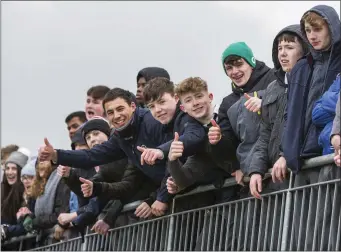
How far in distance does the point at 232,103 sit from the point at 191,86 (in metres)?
0.41

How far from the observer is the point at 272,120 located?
10203 mm

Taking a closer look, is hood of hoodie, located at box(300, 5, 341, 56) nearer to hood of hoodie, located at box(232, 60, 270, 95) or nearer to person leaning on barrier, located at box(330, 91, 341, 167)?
person leaning on barrier, located at box(330, 91, 341, 167)

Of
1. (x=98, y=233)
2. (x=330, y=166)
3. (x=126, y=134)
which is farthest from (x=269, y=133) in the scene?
(x=98, y=233)

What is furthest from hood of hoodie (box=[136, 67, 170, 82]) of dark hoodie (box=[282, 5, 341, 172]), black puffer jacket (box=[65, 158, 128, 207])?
dark hoodie (box=[282, 5, 341, 172])

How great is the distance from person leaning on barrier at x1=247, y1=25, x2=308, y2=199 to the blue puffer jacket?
60cm

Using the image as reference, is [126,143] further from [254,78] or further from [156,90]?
[254,78]

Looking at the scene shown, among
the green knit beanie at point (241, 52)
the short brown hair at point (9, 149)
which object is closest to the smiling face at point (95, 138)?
the green knit beanie at point (241, 52)

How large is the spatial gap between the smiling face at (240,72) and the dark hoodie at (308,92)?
3.90 feet

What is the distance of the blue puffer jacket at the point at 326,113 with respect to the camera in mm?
9195

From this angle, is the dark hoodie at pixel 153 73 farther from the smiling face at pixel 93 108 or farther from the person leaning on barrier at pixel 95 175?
the smiling face at pixel 93 108

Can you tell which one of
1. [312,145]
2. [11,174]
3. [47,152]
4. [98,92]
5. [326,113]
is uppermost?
[98,92]

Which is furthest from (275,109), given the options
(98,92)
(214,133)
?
(98,92)

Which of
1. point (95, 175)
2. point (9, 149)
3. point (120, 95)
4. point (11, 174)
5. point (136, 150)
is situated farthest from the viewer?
point (9, 149)

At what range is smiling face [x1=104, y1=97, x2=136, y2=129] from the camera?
1228 cm
